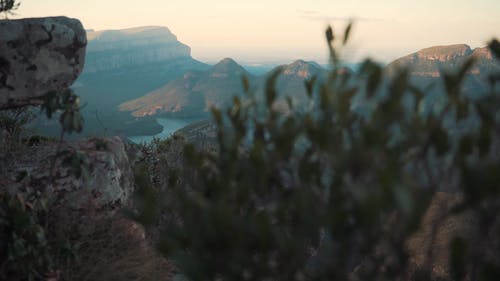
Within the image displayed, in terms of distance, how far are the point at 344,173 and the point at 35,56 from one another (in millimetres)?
7661

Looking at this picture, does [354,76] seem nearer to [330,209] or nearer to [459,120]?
[459,120]

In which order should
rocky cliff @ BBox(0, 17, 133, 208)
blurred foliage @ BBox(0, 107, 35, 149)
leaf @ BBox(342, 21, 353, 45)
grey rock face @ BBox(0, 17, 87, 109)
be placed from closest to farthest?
leaf @ BBox(342, 21, 353, 45)
rocky cliff @ BBox(0, 17, 133, 208)
grey rock face @ BBox(0, 17, 87, 109)
blurred foliage @ BBox(0, 107, 35, 149)

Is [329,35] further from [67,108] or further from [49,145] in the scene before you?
[49,145]

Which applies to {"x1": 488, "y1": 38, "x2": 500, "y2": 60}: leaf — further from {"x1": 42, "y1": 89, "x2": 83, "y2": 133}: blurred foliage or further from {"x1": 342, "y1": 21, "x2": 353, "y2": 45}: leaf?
{"x1": 42, "y1": 89, "x2": 83, "y2": 133}: blurred foliage

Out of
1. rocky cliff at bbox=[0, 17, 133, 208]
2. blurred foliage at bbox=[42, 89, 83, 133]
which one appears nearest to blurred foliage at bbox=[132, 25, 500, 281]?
blurred foliage at bbox=[42, 89, 83, 133]

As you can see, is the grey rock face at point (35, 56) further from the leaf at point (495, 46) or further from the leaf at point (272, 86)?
the leaf at point (495, 46)

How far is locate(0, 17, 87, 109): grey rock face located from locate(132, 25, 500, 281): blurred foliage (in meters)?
6.51

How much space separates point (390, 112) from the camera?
2363 mm

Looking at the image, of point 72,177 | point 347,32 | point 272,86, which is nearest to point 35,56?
point 72,177

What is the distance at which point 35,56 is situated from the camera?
8328 millimetres

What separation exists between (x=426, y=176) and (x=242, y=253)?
1214 millimetres

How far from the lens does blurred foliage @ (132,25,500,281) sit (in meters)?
2.25

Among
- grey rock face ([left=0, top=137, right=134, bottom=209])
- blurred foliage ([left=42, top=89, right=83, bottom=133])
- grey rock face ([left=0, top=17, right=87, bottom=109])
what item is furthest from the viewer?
grey rock face ([left=0, top=17, right=87, bottom=109])

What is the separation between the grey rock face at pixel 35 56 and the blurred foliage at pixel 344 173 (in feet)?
21.4
